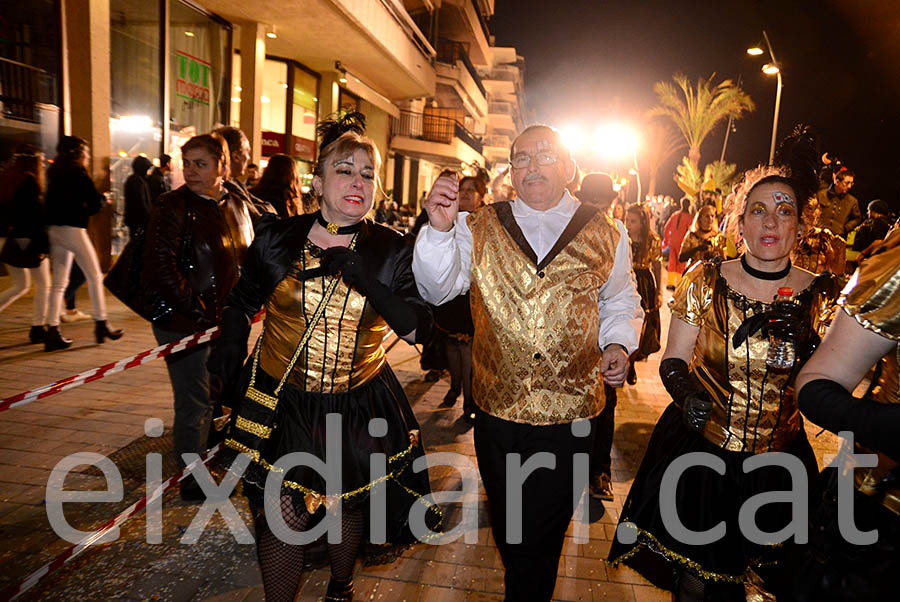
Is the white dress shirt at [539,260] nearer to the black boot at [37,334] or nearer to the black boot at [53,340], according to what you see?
the black boot at [53,340]

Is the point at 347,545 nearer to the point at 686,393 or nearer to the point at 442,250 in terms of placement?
the point at 442,250

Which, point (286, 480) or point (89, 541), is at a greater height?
point (286, 480)

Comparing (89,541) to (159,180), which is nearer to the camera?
(89,541)

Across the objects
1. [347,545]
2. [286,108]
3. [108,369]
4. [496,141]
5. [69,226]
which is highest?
[496,141]

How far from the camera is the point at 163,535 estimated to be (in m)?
3.32

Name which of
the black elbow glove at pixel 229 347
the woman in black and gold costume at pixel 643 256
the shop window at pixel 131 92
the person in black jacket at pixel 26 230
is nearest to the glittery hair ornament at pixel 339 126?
the black elbow glove at pixel 229 347

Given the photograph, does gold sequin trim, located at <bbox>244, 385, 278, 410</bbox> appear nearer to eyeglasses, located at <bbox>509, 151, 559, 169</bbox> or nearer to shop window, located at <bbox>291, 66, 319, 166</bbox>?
eyeglasses, located at <bbox>509, 151, 559, 169</bbox>

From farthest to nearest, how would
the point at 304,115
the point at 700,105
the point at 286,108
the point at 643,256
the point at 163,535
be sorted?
the point at 700,105
the point at 304,115
the point at 286,108
the point at 643,256
the point at 163,535

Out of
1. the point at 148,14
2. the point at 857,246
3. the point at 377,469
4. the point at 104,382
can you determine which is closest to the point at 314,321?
the point at 377,469

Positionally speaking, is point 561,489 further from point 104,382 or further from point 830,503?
point 104,382

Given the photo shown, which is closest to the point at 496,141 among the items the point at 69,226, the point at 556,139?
the point at 69,226

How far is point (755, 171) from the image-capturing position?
2.99 m

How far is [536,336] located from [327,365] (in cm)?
91

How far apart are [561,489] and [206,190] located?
2777 millimetres
